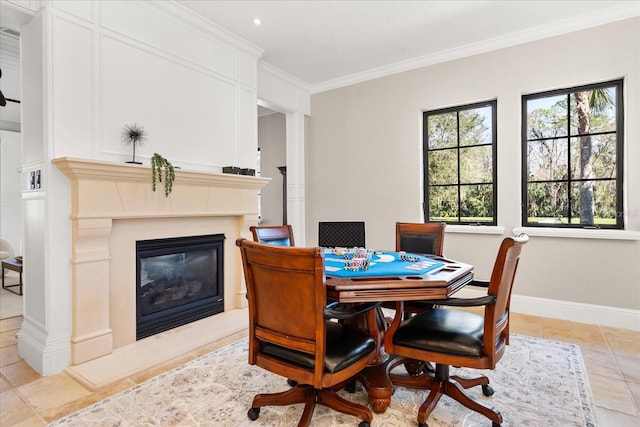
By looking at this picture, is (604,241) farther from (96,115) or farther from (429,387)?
(96,115)

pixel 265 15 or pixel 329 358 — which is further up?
pixel 265 15

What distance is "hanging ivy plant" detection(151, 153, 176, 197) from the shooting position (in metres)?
2.72

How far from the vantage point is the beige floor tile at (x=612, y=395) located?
6.33 feet

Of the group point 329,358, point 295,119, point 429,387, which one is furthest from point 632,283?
point 295,119

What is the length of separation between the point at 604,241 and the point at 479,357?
262cm

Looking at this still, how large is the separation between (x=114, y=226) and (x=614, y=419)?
3.48m

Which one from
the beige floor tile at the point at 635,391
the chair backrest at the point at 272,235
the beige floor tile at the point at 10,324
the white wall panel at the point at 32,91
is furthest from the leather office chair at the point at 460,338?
the beige floor tile at the point at 10,324

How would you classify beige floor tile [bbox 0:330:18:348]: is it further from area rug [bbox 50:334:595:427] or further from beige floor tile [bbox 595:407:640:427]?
beige floor tile [bbox 595:407:640:427]

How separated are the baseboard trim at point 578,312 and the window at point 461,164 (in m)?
0.95

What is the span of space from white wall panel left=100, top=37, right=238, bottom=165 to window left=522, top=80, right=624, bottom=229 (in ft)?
10.7

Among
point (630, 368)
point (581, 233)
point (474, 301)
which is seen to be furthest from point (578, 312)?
point (474, 301)

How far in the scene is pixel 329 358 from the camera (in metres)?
1.52

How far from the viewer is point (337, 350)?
1.58m

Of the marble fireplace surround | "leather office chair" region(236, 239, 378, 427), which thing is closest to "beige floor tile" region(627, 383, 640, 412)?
"leather office chair" region(236, 239, 378, 427)
